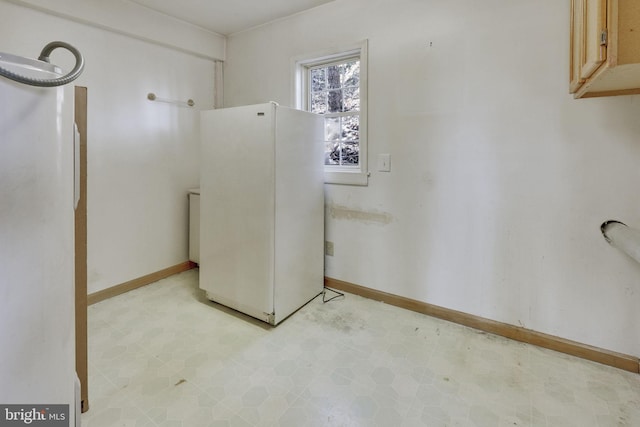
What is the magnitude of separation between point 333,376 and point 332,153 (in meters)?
1.73

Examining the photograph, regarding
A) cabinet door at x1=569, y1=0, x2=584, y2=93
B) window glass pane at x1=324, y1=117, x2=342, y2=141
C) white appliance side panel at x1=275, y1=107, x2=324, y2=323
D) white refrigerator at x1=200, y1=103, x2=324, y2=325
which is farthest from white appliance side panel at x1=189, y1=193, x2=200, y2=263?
cabinet door at x1=569, y1=0, x2=584, y2=93

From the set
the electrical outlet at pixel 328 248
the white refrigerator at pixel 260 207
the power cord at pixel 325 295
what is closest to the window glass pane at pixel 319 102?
the white refrigerator at pixel 260 207

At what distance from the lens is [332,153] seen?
2.71 m

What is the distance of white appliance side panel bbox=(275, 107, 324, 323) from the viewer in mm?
2090

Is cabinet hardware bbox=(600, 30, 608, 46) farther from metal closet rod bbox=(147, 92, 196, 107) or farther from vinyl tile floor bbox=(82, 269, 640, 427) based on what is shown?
metal closet rod bbox=(147, 92, 196, 107)

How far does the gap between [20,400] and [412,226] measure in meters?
2.08

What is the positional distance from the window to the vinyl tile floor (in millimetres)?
1162

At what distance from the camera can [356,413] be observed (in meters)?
1.39

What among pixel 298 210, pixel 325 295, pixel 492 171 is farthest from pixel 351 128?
pixel 325 295

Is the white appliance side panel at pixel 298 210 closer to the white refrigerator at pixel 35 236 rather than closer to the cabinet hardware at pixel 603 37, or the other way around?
the white refrigerator at pixel 35 236

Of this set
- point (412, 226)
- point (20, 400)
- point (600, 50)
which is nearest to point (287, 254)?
point (412, 226)

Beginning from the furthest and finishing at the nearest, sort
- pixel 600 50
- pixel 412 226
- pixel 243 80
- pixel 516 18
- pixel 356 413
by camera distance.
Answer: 1. pixel 243 80
2. pixel 412 226
3. pixel 516 18
4. pixel 356 413
5. pixel 600 50

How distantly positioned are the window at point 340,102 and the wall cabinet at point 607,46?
1286mm

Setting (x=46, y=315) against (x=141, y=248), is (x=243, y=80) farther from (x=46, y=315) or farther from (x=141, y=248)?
(x=46, y=315)
